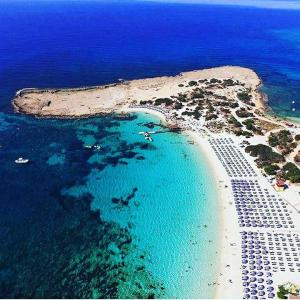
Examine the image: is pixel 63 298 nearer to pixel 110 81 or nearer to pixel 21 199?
pixel 21 199

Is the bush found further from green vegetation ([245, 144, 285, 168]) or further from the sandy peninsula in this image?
green vegetation ([245, 144, 285, 168])

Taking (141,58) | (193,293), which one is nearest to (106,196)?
(193,293)

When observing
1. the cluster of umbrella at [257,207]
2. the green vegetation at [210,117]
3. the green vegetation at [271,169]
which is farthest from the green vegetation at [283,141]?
the cluster of umbrella at [257,207]

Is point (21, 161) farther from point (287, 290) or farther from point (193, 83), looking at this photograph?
point (193, 83)

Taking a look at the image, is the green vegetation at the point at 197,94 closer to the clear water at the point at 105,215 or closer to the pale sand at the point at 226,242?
the clear water at the point at 105,215

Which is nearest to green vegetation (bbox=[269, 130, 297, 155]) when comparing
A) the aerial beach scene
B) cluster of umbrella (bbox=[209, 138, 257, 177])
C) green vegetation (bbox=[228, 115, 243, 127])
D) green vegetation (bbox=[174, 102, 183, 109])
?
the aerial beach scene

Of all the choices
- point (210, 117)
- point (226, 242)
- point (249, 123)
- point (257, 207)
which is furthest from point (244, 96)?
point (226, 242)
